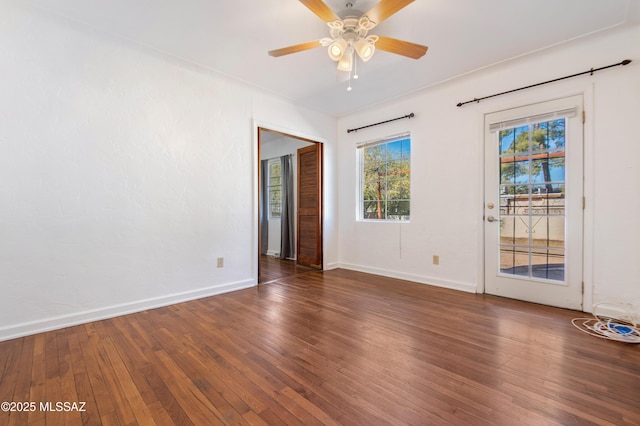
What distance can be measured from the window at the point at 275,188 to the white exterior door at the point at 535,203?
4092mm

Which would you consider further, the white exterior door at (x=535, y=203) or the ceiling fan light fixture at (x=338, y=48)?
the white exterior door at (x=535, y=203)

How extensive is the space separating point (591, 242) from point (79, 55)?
4896mm

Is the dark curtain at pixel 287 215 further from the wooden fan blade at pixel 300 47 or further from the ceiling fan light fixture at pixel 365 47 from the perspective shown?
the ceiling fan light fixture at pixel 365 47

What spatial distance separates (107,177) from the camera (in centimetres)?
261

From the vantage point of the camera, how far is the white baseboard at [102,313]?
2209 millimetres

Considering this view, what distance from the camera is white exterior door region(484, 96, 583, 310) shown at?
2.74 metres

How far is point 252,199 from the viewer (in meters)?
3.69

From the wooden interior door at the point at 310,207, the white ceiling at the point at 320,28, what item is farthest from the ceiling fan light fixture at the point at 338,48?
the wooden interior door at the point at 310,207

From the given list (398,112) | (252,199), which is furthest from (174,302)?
(398,112)

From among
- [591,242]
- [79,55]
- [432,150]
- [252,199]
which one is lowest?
[591,242]

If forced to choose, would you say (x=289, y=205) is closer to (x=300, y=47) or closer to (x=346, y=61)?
(x=346, y=61)

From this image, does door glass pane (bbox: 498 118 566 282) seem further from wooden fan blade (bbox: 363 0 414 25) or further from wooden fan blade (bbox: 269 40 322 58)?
wooden fan blade (bbox: 269 40 322 58)

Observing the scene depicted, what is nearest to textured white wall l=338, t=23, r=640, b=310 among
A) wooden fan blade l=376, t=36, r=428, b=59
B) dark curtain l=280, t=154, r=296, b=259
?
dark curtain l=280, t=154, r=296, b=259

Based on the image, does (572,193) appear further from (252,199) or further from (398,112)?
(252,199)
